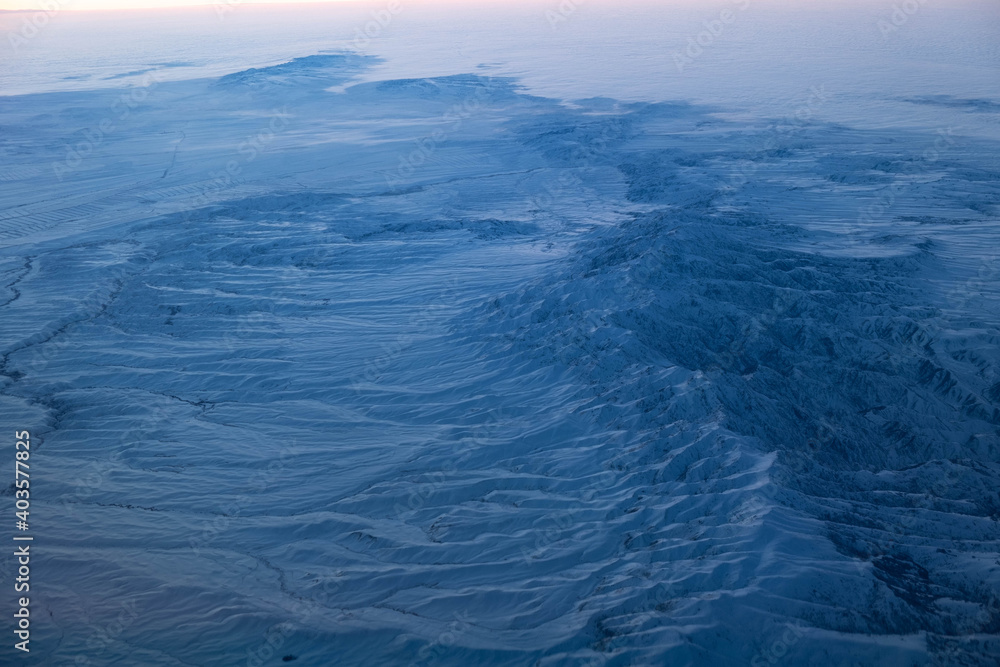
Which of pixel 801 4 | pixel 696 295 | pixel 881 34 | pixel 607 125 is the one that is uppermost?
pixel 801 4

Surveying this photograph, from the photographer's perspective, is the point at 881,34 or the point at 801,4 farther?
the point at 801,4

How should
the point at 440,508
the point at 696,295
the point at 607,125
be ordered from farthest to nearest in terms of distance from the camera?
the point at 607,125 < the point at 696,295 < the point at 440,508

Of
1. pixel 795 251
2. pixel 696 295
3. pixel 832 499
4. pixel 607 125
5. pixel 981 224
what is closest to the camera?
pixel 832 499

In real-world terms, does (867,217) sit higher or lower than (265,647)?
higher

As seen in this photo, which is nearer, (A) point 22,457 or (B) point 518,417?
(A) point 22,457

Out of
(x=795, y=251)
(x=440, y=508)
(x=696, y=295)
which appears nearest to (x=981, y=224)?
(x=795, y=251)

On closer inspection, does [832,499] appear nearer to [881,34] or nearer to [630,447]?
[630,447]

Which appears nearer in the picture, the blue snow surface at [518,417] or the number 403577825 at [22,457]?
the blue snow surface at [518,417]

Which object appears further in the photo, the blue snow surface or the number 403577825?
the number 403577825
